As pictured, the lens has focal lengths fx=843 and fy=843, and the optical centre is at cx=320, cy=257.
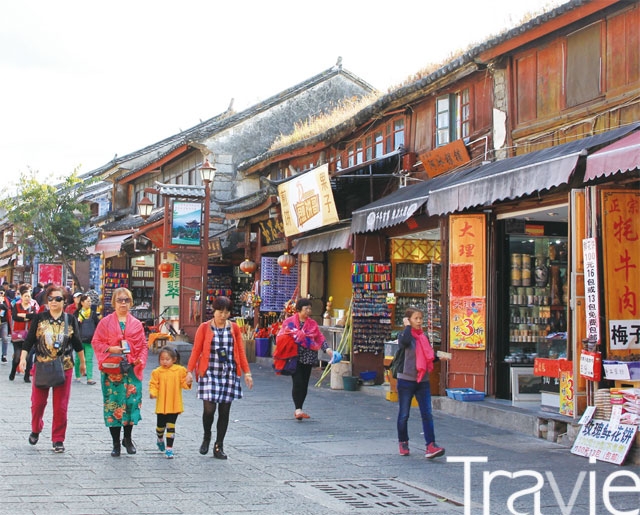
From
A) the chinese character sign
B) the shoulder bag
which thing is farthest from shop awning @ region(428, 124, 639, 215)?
the shoulder bag

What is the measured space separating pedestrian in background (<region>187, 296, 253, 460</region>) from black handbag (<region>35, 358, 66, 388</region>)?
1438 millimetres

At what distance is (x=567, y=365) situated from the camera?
10.5 meters

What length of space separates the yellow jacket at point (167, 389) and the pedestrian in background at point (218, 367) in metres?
0.16

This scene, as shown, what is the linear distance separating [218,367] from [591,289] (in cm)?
444

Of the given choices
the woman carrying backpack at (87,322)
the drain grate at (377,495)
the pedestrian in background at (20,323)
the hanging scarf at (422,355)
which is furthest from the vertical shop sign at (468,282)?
the pedestrian in background at (20,323)

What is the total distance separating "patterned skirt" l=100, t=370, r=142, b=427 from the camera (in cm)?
890

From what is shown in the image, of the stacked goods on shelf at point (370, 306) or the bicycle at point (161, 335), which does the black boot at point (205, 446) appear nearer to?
the stacked goods on shelf at point (370, 306)

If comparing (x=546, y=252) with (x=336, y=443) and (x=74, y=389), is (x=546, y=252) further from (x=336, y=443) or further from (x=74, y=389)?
(x=74, y=389)

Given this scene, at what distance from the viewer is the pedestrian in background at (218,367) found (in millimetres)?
9000

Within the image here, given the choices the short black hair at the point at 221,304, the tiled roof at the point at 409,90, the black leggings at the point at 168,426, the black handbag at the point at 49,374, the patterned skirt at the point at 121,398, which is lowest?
the black leggings at the point at 168,426

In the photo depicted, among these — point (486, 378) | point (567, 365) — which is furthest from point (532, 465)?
point (486, 378)

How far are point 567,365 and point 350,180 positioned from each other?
7.80m

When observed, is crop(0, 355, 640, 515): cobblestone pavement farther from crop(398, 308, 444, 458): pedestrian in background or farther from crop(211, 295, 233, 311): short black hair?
crop(211, 295, 233, 311): short black hair

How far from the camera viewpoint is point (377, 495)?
Answer: 7.50 metres
